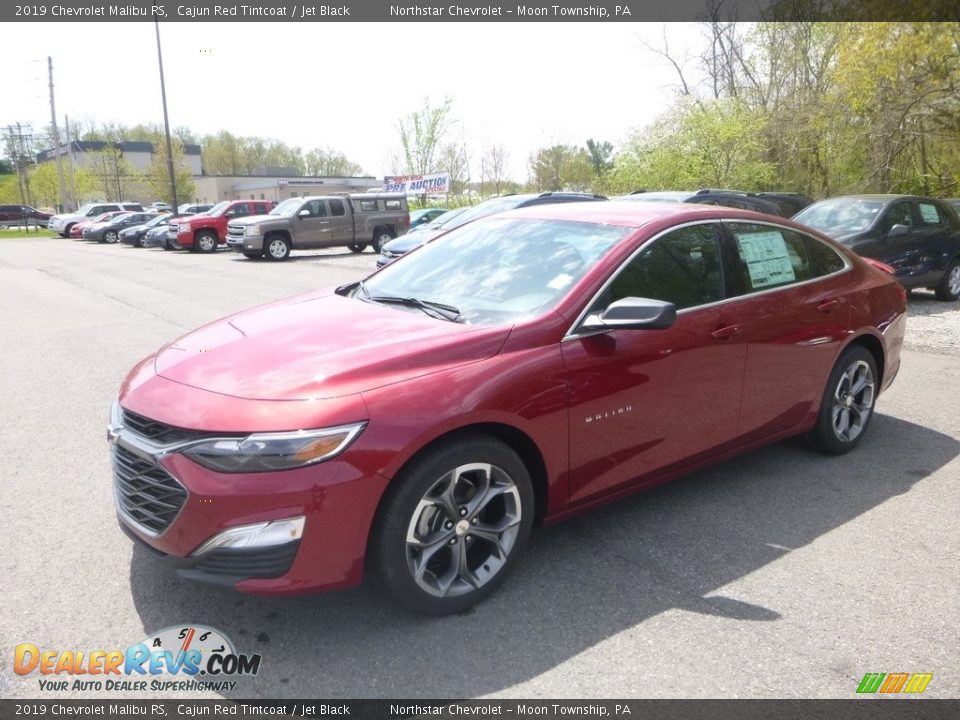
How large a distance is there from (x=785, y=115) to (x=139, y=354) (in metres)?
22.0

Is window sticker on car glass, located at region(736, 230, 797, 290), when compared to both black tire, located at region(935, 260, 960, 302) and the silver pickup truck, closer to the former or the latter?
black tire, located at region(935, 260, 960, 302)

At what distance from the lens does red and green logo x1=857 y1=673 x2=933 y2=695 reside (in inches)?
106

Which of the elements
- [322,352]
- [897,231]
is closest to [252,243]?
[897,231]

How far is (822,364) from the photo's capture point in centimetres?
463

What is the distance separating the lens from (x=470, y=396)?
3.01 meters

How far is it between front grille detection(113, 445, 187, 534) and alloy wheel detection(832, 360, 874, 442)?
3.91 m

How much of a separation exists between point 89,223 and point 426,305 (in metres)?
42.6

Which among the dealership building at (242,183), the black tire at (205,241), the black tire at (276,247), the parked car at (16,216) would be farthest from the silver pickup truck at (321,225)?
the dealership building at (242,183)

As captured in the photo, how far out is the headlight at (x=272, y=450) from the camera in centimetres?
269

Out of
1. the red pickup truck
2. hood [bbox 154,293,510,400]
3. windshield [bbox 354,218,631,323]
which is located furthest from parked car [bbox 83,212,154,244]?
hood [bbox 154,293,510,400]

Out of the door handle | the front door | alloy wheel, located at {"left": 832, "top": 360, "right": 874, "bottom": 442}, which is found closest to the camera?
the front door

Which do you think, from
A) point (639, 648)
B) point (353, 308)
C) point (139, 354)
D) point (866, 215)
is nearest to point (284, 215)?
point (139, 354)

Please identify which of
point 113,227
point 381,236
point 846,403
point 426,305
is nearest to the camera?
point 426,305

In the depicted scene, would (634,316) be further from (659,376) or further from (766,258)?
(766,258)
